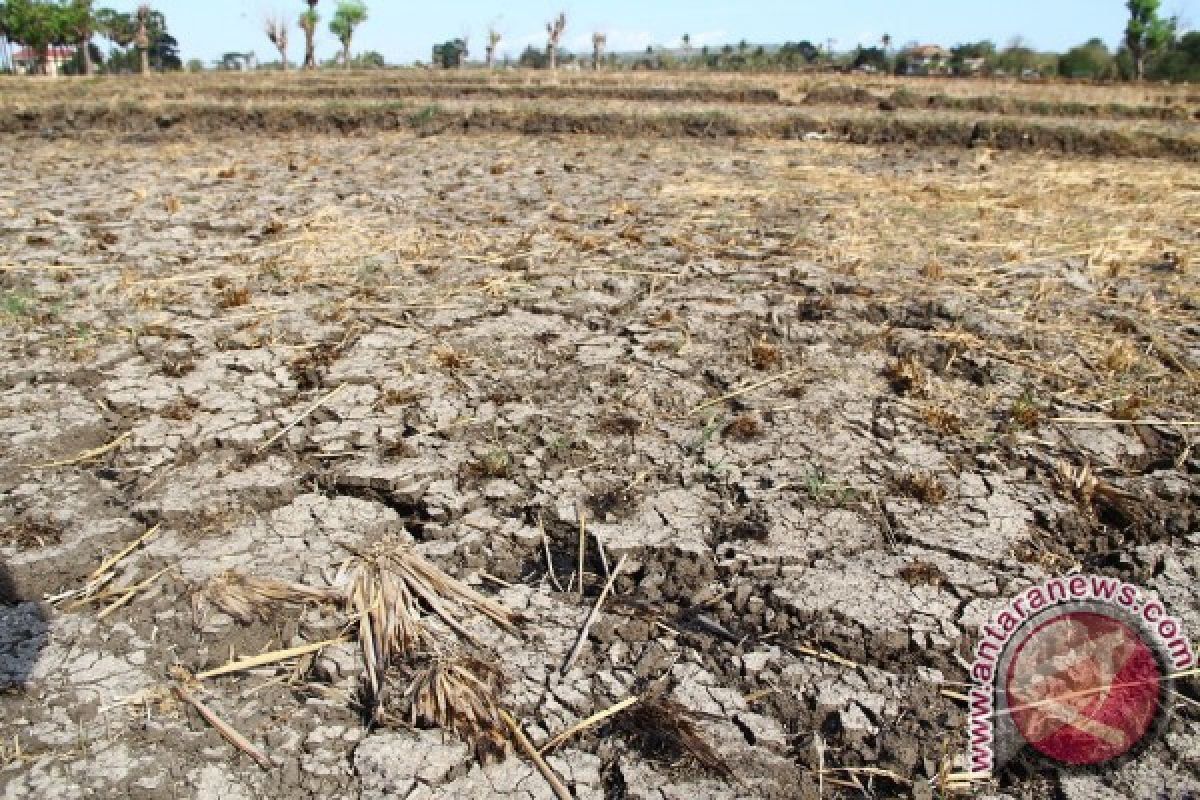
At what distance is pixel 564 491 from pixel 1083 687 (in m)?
1.42

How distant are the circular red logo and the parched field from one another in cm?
7

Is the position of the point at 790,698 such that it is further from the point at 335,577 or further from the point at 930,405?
the point at 930,405

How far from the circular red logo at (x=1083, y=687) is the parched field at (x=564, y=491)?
0.22 ft

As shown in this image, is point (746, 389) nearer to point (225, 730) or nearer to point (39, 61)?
point (225, 730)

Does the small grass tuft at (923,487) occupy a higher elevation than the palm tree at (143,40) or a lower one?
lower

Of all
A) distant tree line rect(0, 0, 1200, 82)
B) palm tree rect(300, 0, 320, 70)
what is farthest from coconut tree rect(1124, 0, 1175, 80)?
palm tree rect(300, 0, 320, 70)

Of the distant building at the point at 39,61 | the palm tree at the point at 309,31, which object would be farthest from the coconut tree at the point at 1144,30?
the distant building at the point at 39,61

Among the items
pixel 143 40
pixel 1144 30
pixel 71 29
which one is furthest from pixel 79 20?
pixel 1144 30

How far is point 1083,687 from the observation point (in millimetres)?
1807

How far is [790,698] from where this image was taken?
5.91 ft

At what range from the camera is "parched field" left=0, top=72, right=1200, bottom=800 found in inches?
66.8

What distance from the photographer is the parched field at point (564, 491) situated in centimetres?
170

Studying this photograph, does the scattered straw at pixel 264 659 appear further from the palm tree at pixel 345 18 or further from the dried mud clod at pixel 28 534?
the palm tree at pixel 345 18

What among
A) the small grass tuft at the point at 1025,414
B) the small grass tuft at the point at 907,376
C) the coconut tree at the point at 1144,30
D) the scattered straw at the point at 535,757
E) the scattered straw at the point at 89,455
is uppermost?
the coconut tree at the point at 1144,30
